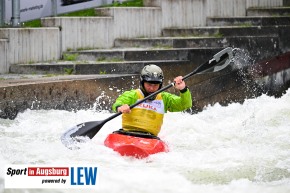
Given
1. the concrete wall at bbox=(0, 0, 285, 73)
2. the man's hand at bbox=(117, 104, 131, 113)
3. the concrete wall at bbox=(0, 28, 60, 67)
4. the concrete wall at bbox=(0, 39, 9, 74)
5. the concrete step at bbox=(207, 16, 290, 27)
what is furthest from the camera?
the concrete step at bbox=(207, 16, 290, 27)

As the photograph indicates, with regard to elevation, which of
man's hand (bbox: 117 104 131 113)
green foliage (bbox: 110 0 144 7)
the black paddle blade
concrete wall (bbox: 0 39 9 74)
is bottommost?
the black paddle blade

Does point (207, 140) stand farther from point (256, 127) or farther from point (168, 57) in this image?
point (168, 57)

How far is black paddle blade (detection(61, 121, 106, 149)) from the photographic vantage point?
12672mm

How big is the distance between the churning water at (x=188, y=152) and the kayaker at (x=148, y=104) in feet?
1.60

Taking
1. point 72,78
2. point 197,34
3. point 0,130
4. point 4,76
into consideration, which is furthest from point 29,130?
point 197,34

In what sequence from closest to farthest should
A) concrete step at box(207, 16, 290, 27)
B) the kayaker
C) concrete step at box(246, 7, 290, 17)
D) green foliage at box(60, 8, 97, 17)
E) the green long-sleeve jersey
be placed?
the kayaker
the green long-sleeve jersey
green foliage at box(60, 8, 97, 17)
concrete step at box(207, 16, 290, 27)
concrete step at box(246, 7, 290, 17)

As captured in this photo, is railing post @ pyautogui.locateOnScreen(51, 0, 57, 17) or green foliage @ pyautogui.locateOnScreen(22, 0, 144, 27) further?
railing post @ pyautogui.locateOnScreen(51, 0, 57, 17)

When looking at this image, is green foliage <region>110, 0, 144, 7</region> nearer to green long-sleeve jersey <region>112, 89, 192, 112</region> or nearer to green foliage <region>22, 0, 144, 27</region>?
green foliage <region>22, 0, 144, 27</region>

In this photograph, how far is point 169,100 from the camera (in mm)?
12906

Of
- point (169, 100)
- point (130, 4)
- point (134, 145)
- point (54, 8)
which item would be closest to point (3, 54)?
point (54, 8)

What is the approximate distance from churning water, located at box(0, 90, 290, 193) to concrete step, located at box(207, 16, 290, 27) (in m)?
3.09

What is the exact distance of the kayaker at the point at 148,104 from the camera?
12.4m

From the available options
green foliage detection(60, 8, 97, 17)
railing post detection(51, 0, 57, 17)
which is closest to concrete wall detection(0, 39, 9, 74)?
railing post detection(51, 0, 57, 17)

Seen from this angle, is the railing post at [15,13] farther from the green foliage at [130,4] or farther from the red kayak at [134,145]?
the red kayak at [134,145]
